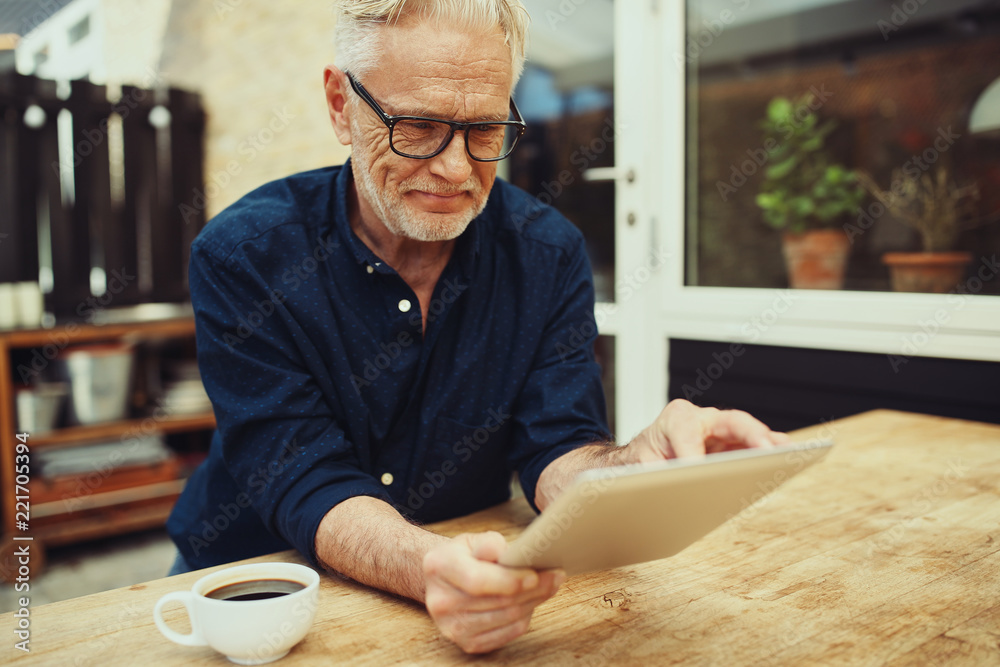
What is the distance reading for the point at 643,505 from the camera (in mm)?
660

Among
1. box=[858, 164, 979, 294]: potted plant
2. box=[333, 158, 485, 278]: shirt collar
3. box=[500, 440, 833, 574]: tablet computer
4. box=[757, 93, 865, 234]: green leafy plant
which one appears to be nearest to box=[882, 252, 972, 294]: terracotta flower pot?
box=[858, 164, 979, 294]: potted plant

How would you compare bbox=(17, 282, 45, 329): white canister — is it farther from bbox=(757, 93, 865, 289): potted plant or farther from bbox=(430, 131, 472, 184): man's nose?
bbox=(757, 93, 865, 289): potted plant

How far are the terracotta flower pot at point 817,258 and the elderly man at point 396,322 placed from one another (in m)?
1.33

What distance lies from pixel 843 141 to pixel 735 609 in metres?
2.08

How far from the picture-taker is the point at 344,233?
125 centimetres

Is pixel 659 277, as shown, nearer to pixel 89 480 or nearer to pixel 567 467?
pixel 567 467

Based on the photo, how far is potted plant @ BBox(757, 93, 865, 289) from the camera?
2.45m

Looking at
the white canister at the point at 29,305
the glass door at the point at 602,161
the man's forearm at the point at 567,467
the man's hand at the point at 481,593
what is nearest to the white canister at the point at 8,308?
the white canister at the point at 29,305

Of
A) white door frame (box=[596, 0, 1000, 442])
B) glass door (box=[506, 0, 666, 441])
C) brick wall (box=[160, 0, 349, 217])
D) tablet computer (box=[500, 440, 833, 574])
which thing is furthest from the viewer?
brick wall (box=[160, 0, 349, 217])

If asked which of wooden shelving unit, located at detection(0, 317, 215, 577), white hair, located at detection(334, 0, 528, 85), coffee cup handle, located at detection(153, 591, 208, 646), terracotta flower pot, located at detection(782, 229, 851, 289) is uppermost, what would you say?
white hair, located at detection(334, 0, 528, 85)

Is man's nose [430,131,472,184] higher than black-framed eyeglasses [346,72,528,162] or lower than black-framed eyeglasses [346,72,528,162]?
lower

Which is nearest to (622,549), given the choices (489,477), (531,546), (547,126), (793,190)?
(531,546)

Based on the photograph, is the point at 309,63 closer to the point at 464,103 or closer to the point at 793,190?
the point at 793,190

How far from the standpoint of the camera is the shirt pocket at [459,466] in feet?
4.17
